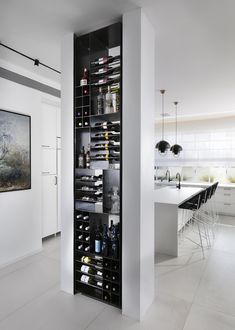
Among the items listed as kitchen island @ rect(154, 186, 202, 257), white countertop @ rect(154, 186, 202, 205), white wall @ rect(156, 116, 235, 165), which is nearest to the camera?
kitchen island @ rect(154, 186, 202, 257)

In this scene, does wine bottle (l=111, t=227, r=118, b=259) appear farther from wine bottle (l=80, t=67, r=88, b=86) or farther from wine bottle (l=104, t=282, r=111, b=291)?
wine bottle (l=80, t=67, r=88, b=86)

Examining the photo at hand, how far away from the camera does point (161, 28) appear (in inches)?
82.4

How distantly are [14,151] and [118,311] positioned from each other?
2.32 meters

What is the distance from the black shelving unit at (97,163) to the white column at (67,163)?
0.05m

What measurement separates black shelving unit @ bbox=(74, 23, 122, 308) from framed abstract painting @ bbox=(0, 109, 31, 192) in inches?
48.0

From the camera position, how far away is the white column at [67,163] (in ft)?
7.23

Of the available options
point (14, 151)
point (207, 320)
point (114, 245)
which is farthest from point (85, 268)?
point (14, 151)

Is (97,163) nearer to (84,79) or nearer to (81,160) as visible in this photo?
(81,160)

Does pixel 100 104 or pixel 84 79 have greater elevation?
pixel 84 79

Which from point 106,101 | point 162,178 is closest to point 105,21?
point 106,101

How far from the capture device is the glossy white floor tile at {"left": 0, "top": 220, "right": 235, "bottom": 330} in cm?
180

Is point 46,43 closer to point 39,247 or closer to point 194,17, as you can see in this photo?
point 194,17

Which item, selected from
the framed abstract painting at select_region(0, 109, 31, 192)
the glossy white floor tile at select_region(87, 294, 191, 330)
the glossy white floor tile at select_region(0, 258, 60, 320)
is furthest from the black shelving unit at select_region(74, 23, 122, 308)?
the framed abstract painting at select_region(0, 109, 31, 192)

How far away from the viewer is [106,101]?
2.14m
